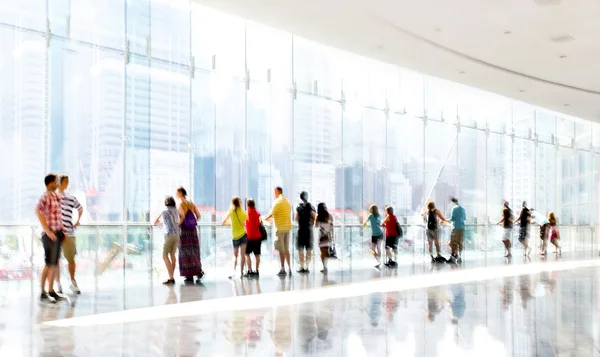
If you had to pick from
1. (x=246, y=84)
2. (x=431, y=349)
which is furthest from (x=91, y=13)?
(x=431, y=349)

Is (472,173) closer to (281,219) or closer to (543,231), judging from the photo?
(543,231)

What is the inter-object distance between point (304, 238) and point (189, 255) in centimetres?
222

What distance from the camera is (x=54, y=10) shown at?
352 inches

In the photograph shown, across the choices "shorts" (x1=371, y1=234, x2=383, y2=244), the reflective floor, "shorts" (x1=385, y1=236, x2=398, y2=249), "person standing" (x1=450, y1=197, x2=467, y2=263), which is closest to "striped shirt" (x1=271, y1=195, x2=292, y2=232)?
the reflective floor

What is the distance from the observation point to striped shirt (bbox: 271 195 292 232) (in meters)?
9.83

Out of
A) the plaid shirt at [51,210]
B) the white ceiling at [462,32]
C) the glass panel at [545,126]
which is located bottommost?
the plaid shirt at [51,210]

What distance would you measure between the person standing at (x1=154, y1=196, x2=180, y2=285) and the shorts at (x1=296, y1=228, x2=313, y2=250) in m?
2.37

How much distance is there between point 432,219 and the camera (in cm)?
1310

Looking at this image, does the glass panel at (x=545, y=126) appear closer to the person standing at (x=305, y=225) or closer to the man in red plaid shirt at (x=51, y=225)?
the person standing at (x=305, y=225)

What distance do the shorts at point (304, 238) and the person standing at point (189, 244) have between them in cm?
203

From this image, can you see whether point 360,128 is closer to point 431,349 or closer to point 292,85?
point 292,85

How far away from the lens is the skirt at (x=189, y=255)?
8812mm

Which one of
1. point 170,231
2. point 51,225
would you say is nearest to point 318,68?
point 170,231

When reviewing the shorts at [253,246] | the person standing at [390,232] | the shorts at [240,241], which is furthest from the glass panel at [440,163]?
the shorts at [240,241]
